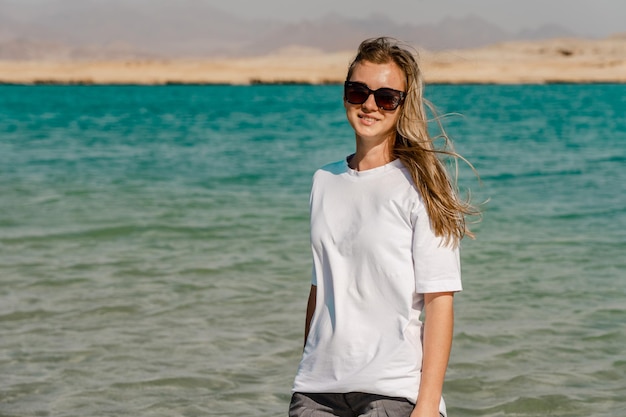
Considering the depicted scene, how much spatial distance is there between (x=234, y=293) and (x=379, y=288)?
6332 mm

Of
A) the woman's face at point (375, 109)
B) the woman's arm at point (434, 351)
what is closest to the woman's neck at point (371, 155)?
the woman's face at point (375, 109)

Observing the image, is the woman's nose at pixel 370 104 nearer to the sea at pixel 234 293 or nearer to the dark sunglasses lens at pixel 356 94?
the dark sunglasses lens at pixel 356 94

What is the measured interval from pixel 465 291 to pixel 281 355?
257 centimetres

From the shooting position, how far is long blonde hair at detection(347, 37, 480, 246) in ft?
8.76

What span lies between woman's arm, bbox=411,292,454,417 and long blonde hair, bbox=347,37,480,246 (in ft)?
0.59

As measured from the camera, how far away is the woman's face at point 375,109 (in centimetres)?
284

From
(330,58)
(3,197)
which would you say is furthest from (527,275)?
(330,58)

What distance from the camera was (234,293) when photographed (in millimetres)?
8922

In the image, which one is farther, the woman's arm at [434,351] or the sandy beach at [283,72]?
the sandy beach at [283,72]

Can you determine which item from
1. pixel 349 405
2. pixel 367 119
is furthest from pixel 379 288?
pixel 367 119

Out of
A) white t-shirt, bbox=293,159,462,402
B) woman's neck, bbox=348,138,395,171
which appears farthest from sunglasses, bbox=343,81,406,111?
white t-shirt, bbox=293,159,462,402

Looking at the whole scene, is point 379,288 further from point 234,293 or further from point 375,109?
point 234,293

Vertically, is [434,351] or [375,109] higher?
[375,109]

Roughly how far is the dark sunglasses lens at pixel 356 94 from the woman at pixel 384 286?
0.05ft
